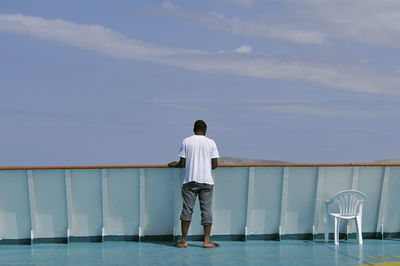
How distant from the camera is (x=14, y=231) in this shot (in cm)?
1016

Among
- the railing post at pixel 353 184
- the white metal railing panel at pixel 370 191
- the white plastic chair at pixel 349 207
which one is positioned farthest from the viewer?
the white metal railing panel at pixel 370 191

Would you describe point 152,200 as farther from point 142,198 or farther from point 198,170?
point 198,170

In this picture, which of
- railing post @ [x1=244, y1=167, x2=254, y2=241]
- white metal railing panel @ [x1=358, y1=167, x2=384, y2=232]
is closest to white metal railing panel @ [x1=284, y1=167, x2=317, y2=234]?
railing post @ [x1=244, y1=167, x2=254, y2=241]

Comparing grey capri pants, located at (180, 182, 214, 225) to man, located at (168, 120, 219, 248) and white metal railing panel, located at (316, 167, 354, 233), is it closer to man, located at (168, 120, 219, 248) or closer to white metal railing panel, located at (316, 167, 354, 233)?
man, located at (168, 120, 219, 248)

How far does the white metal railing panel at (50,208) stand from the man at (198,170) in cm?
216

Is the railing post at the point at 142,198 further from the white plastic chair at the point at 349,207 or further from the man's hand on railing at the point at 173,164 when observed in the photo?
the white plastic chair at the point at 349,207

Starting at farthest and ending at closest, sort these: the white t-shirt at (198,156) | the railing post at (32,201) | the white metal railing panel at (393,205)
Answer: the white metal railing panel at (393,205), the railing post at (32,201), the white t-shirt at (198,156)

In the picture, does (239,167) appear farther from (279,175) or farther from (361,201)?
(361,201)

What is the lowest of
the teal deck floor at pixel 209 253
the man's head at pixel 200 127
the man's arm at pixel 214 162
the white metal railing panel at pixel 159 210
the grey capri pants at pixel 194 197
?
the teal deck floor at pixel 209 253

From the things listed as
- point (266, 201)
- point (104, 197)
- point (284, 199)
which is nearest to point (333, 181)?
point (284, 199)

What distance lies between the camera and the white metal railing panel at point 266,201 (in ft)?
34.2

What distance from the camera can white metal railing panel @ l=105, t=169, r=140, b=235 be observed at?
1019 centimetres

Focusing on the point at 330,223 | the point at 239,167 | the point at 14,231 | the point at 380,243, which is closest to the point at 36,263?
the point at 14,231

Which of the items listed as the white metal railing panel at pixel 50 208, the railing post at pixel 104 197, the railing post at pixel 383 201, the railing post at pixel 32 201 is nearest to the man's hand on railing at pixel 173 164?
the railing post at pixel 104 197
